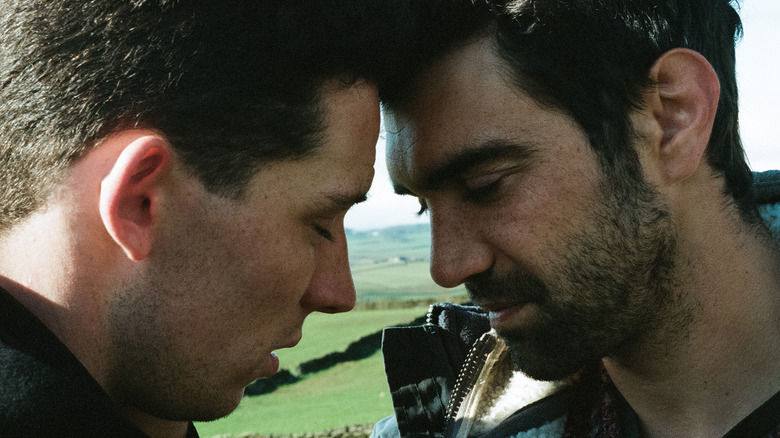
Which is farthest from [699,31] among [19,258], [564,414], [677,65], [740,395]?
[19,258]

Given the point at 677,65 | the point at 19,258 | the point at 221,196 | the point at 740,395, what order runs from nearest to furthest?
the point at 19,258, the point at 221,196, the point at 740,395, the point at 677,65

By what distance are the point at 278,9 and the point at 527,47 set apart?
912 millimetres

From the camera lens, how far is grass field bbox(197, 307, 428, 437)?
6.17 meters

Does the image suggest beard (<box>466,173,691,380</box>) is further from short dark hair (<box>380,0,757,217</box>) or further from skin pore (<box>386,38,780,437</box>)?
short dark hair (<box>380,0,757,217</box>)

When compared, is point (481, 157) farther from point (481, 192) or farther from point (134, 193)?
point (134, 193)

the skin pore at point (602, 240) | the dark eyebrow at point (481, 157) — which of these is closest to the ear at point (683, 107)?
the skin pore at point (602, 240)

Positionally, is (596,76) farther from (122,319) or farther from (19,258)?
(19,258)

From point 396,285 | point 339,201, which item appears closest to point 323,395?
point 396,285

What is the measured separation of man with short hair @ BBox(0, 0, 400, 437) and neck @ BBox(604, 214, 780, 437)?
1.26m

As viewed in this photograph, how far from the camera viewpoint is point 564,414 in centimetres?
253

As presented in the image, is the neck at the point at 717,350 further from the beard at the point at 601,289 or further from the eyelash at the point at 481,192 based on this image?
the eyelash at the point at 481,192

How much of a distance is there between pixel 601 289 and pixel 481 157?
0.60 m

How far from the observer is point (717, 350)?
2324 mm

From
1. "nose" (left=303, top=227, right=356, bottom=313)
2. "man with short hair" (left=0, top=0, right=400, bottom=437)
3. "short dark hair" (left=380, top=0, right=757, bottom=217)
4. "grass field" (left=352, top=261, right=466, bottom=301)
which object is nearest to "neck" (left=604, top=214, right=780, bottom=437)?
"short dark hair" (left=380, top=0, right=757, bottom=217)
